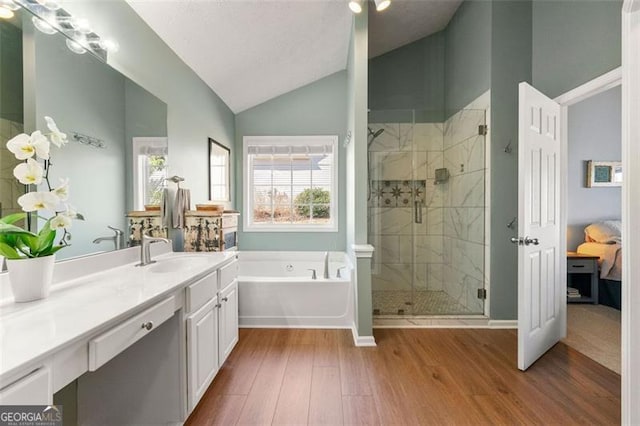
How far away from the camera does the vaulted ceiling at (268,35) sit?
215cm

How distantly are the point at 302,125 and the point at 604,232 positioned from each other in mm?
4107

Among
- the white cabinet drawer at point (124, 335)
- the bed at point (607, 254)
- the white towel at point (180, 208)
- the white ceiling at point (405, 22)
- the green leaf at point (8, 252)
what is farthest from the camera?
the bed at point (607, 254)

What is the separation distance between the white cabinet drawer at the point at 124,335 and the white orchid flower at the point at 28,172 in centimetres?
69

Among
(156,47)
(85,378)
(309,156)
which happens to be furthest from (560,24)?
(85,378)

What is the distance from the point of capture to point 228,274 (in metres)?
2.12

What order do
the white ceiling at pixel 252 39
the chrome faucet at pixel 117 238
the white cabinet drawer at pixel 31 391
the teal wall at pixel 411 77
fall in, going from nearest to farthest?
the white cabinet drawer at pixel 31 391
the chrome faucet at pixel 117 238
the white ceiling at pixel 252 39
the teal wall at pixel 411 77

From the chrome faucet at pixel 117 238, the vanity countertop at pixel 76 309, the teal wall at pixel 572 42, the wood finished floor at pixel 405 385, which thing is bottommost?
the wood finished floor at pixel 405 385

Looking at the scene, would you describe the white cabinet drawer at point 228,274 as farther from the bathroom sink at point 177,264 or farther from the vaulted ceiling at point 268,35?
the vaulted ceiling at point 268,35

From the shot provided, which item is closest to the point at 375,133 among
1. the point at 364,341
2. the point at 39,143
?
the point at 364,341

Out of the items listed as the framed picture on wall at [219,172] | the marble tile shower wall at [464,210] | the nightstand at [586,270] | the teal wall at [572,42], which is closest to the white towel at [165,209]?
the framed picture on wall at [219,172]

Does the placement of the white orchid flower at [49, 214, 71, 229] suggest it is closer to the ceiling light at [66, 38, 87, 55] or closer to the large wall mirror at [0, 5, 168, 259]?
the large wall mirror at [0, 5, 168, 259]

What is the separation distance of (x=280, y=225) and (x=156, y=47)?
238 cm

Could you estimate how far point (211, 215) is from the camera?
100 inches

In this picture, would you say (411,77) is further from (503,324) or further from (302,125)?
(503,324)
